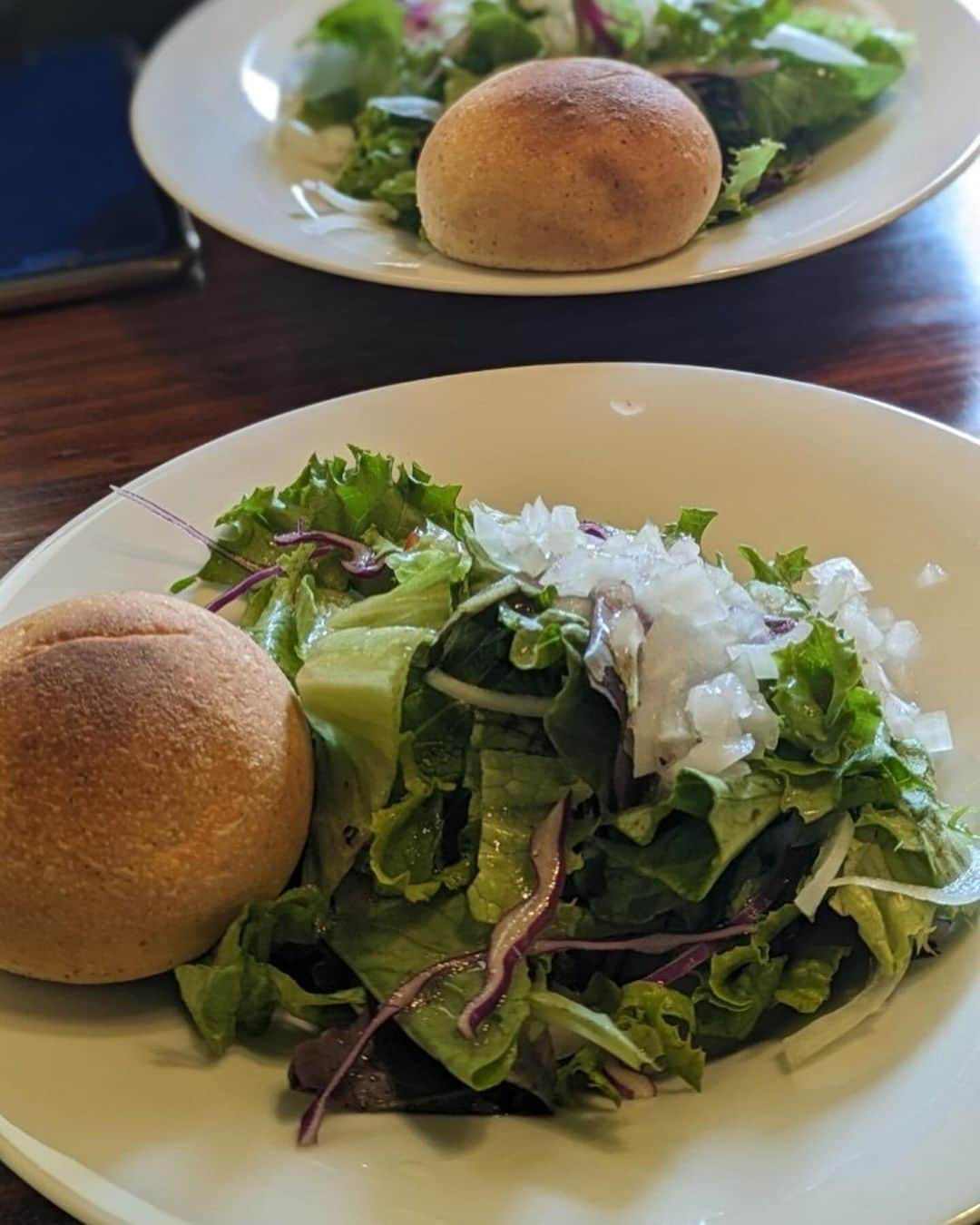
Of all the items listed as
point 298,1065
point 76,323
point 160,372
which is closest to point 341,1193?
point 298,1065

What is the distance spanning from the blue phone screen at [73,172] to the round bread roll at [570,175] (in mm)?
444

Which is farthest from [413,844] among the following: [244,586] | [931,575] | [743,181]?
[743,181]

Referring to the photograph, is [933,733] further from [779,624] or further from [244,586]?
[244,586]

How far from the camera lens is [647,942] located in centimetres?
75

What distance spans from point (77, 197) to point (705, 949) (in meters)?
1.36

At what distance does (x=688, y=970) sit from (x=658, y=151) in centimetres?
86

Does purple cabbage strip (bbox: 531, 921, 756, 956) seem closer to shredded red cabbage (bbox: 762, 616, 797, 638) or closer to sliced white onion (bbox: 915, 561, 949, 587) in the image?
shredded red cabbage (bbox: 762, 616, 797, 638)

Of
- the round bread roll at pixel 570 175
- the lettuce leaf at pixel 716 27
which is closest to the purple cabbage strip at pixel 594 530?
the round bread roll at pixel 570 175

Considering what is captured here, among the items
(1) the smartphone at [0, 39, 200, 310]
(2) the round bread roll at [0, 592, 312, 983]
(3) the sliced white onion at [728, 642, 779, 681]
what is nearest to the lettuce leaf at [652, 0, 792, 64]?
(1) the smartphone at [0, 39, 200, 310]

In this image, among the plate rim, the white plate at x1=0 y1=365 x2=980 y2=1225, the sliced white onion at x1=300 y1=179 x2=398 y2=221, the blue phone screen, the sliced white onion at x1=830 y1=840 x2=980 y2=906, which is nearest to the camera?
the white plate at x1=0 y1=365 x2=980 y2=1225

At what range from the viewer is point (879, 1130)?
0.63 m

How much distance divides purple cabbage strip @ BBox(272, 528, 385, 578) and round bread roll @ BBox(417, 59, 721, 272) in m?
0.44

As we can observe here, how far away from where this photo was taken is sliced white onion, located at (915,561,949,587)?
93 cm

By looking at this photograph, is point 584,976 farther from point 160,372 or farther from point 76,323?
point 76,323
